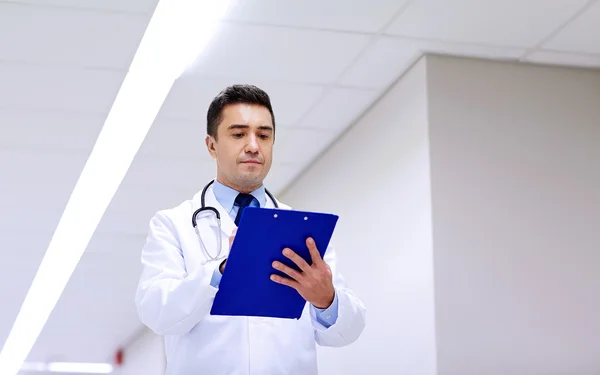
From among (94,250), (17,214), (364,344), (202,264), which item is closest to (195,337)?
(202,264)

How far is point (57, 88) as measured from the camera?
14.2 feet

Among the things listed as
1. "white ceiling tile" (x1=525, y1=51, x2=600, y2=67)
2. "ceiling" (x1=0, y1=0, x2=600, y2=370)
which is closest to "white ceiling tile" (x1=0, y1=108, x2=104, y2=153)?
"ceiling" (x1=0, y1=0, x2=600, y2=370)

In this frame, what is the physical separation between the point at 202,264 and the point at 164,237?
10 centimetres

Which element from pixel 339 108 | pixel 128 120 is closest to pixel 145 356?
pixel 128 120

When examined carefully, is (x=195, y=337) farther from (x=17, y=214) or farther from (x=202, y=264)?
(x=17, y=214)

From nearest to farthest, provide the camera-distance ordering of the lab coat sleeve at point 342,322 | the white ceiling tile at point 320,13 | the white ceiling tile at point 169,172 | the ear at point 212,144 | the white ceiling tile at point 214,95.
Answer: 1. the lab coat sleeve at point 342,322
2. the ear at point 212,144
3. the white ceiling tile at point 320,13
4. the white ceiling tile at point 214,95
5. the white ceiling tile at point 169,172

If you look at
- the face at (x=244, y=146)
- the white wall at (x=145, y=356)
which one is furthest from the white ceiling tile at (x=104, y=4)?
the white wall at (x=145, y=356)

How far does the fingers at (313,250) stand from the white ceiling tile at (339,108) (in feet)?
9.07

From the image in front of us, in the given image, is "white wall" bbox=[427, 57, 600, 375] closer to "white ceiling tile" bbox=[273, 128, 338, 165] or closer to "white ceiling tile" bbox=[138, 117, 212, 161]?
"white ceiling tile" bbox=[273, 128, 338, 165]

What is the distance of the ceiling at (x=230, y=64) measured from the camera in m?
3.74

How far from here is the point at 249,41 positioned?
13.1 ft

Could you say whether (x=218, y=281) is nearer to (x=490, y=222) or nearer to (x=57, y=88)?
(x=490, y=222)

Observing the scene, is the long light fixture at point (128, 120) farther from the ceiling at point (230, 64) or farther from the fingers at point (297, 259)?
→ the fingers at point (297, 259)

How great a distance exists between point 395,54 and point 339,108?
26.2 inches
